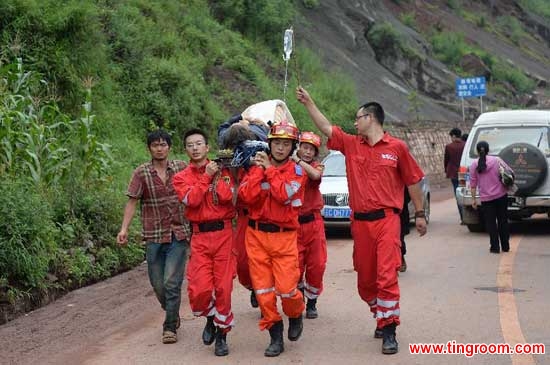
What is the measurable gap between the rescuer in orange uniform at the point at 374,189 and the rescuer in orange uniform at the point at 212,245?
1.06 metres

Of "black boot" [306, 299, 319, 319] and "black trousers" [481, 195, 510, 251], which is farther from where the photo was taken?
"black trousers" [481, 195, 510, 251]

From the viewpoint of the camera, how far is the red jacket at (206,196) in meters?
7.54

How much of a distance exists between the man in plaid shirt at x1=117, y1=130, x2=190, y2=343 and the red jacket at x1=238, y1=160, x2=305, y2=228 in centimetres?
106

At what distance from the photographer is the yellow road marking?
7098 mm

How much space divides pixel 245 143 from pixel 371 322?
229cm

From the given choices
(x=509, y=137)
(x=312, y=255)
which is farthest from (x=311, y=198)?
(x=509, y=137)

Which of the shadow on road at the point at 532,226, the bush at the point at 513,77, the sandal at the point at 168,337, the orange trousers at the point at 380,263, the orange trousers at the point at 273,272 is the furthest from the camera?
the bush at the point at 513,77

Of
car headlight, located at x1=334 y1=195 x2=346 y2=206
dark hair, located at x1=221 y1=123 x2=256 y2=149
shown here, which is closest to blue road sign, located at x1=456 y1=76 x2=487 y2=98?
car headlight, located at x1=334 y1=195 x2=346 y2=206

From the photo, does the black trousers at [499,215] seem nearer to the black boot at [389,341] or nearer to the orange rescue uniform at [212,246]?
the black boot at [389,341]

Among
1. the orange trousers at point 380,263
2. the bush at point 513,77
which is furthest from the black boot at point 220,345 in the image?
the bush at point 513,77

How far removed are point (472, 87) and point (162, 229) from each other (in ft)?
126

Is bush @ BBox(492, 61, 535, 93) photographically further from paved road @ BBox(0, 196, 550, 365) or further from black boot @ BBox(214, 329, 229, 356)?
black boot @ BBox(214, 329, 229, 356)

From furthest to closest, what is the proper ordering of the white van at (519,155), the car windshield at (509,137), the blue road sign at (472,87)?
the blue road sign at (472,87) → the car windshield at (509,137) → the white van at (519,155)

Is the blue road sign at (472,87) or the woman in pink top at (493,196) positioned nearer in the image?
the woman in pink top at (493,196)
